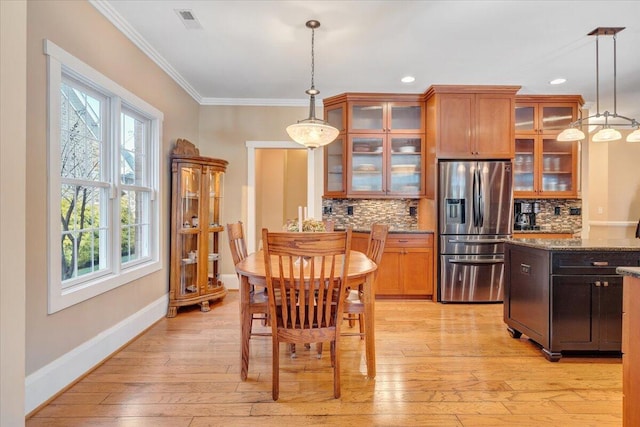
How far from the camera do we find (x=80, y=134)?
2.45 meters

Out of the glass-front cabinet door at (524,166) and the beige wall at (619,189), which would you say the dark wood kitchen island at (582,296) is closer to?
the glass-front cabinet door at (524,166)

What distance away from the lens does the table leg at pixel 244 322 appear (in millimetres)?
2215

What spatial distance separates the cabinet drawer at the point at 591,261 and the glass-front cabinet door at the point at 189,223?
340 cm

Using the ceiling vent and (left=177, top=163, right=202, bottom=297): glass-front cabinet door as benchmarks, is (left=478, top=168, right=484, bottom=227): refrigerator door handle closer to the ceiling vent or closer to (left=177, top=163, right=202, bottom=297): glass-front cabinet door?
(left=177, top=163, right=202, bottom=297): glass-front cabinet door

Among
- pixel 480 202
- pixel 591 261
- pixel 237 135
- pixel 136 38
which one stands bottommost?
pixel 591 261

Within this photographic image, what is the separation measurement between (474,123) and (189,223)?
360cm

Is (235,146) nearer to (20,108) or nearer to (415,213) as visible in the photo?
(415,213)

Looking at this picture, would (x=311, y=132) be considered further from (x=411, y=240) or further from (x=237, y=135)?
(x=237, y=135)

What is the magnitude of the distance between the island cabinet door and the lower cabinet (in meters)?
1.73

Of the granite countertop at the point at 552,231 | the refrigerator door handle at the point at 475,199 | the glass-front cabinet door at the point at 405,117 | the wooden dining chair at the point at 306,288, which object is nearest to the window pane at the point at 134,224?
the wooden dining chair at the point at 306,288

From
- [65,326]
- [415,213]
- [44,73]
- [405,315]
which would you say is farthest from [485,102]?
[65,326]

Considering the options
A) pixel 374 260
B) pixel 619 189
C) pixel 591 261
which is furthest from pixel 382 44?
pixel 619 189

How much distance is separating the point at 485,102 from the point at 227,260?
3.97 m

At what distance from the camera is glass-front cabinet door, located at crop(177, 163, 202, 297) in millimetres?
3684
